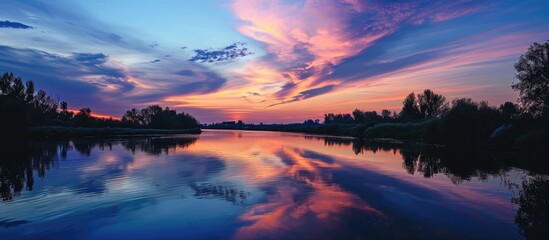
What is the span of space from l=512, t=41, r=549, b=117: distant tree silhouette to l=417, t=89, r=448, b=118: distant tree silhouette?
238ft

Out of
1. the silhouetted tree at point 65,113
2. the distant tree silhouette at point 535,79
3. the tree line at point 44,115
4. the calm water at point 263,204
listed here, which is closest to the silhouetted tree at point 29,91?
the tree line at point 44,115

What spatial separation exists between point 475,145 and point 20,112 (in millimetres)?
75398

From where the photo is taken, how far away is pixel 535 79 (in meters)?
44.3

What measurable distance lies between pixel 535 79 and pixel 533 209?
127 feet

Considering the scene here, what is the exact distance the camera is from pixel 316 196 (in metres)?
16.3

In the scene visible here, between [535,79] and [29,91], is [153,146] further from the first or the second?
[29,91]

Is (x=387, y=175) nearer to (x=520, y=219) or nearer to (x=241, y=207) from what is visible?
(x=520, y=219)

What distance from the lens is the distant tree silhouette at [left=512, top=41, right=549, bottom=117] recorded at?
43.0 meters

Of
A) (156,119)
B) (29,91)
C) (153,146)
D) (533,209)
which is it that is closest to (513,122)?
(533,209)

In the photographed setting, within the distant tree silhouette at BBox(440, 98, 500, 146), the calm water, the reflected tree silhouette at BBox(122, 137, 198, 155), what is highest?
the distant tree silhouette at BBox(440, 98, 500, 146)

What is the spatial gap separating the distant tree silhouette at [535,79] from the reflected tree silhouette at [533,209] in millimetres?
28575

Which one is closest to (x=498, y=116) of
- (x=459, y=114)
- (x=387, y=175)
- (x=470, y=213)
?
(x=459, y=114)

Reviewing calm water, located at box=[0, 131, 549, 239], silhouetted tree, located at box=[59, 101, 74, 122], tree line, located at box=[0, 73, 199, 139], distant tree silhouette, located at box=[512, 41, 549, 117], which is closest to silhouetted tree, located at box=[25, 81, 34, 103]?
tree line, located at box=[0, 73, 199, 139]

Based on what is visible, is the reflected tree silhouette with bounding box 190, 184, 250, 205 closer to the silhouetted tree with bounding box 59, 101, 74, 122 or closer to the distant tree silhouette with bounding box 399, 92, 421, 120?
the distant tree silhouette with bounding box 399, 92, 421, 120
